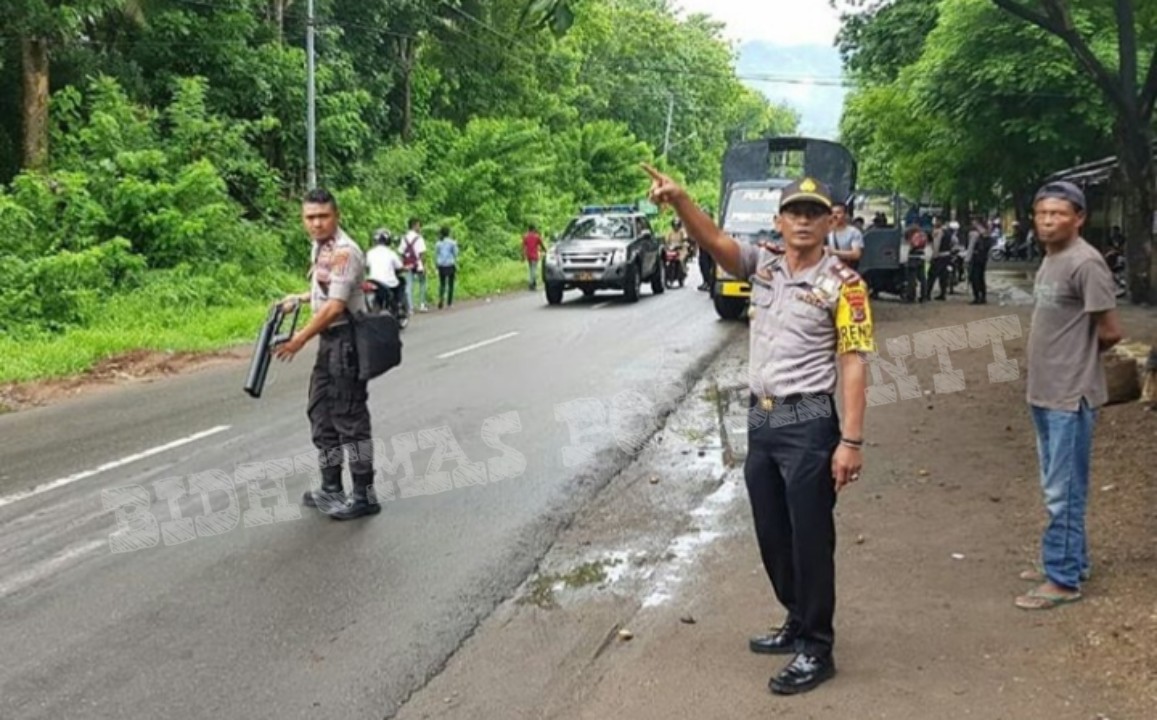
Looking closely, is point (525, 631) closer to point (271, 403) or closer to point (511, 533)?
point (511, 533)

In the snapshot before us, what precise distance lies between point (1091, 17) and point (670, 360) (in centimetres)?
1498

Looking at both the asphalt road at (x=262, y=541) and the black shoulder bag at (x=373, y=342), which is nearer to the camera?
the asphalt road at (x=262, y=541)

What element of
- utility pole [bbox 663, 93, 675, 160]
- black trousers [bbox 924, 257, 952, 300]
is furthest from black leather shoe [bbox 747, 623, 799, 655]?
utility pole [bbox 663, 93, 675, 160]

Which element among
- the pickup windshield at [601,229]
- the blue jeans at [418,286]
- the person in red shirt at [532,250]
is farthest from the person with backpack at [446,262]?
the person in red shirt at [532,250]

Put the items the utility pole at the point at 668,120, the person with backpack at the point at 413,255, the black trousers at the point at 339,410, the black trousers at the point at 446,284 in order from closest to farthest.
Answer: the black trousers at the point at 339,410 → the person with backpack at the point at 413,255 → the black trousers at the point at 446,284 → the utility pole at the point at 668,120

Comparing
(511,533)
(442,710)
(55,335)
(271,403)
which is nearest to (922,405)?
(511,533)

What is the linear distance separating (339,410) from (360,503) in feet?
1.87

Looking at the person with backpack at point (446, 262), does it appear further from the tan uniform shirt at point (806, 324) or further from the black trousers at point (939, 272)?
the tan uniform shirt at point (806, 324)

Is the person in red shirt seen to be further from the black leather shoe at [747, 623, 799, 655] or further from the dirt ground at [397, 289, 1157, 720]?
the black leather shoe at [747, 623, 799, 655]

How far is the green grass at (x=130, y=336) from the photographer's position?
1255 centimetres

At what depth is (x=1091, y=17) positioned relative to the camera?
22.3m

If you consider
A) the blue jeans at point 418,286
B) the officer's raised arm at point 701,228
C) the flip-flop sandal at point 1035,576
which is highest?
the officer's raised arm at point 701,228

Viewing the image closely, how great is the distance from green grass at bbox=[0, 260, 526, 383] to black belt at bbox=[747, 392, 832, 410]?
10235 millimetres

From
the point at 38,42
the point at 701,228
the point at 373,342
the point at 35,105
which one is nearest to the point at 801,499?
the point at 701,228
